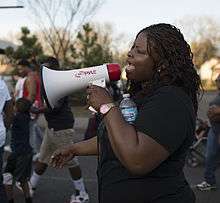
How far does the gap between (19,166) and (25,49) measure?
2213 centimetres

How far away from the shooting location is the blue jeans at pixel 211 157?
7.03 meters

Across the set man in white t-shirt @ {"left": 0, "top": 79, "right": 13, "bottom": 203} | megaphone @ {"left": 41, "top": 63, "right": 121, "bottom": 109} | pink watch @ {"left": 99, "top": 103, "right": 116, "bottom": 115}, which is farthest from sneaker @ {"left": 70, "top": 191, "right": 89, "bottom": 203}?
pink watch @ {"left": 99, "top": 103, "right": 116, "bottom": 115}

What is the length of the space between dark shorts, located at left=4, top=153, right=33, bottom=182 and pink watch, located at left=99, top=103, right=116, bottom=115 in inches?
148

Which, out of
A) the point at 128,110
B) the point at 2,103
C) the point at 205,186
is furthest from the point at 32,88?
the point at 128,110

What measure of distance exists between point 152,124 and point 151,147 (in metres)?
0.10

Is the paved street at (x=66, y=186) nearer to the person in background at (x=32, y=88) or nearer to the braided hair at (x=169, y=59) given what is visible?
the person in background at (x=32, y=88)

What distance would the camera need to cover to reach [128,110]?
8.16 ft

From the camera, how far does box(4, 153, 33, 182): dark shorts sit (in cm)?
601

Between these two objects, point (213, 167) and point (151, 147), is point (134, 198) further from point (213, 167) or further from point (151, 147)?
point (213, 167)

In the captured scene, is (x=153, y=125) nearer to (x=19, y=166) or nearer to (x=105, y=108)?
(x=105, y=108)

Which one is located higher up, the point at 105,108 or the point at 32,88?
the point at 105,108

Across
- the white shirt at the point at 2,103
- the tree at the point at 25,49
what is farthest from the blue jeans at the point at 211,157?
the tree at the point at 25,49

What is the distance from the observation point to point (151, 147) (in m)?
2.30

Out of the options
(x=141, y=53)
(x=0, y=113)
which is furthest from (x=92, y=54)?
(x=141, y=53)
